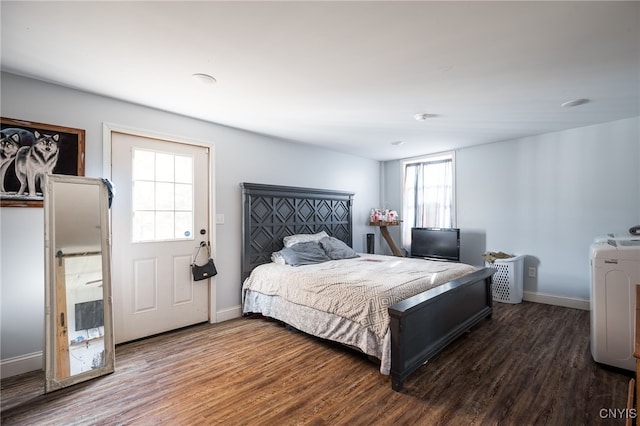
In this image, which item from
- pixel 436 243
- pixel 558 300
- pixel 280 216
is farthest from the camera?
pixel 436 243

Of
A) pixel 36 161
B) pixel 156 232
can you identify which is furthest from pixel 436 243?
pixel 36 161

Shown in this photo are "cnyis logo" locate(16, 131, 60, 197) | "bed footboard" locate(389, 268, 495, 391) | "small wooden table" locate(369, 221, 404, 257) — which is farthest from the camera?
"small wooden table" locate(369, 221, 404, 257)

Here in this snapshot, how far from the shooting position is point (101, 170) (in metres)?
2.70

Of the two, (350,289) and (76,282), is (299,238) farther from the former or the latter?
(76,282)

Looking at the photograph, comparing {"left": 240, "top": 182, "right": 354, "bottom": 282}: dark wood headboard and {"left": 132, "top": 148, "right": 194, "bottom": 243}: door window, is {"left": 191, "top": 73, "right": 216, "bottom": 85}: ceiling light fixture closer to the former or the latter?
{"left": 132, "top": 148, "right": 194, "bottom": 243}: door window

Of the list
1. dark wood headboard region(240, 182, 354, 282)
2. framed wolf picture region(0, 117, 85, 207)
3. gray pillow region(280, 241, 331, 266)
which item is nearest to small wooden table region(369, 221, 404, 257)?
dark wood headboard region(240, 182, 354, 282)

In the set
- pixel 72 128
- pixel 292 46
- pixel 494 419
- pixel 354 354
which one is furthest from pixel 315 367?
pixel 72 128

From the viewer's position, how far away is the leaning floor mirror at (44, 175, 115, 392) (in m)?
2.15

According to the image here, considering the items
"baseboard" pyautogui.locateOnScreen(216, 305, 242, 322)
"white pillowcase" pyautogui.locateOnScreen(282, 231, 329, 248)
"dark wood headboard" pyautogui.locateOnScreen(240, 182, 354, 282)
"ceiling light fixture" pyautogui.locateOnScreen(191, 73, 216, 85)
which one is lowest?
"baseboard" pyautogui.locateOnScreen(216, 305, 242, 322)

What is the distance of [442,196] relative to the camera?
5090mm

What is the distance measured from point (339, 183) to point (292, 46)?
3265 millimetres

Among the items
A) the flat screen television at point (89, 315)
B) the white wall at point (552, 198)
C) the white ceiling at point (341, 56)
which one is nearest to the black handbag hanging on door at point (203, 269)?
the flat screen television at point (89, 315)

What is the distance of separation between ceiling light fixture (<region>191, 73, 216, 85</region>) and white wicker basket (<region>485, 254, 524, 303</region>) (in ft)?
13.5

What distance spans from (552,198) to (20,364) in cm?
602
